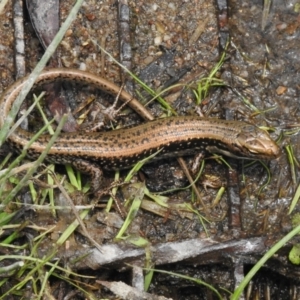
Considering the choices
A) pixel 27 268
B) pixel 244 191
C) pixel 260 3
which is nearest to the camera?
pixel 27 268

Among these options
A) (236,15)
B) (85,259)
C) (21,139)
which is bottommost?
(85,259)

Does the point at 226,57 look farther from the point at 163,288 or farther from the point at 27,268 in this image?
the point at 27,268

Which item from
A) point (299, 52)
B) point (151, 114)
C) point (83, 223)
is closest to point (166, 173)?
point (151, 114)

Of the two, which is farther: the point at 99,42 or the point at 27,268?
the point at 99,42

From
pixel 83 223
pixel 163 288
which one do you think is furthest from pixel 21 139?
pixel 163 288

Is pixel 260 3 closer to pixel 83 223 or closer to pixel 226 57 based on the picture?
pixel 226 57

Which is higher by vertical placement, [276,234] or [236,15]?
[236,15]

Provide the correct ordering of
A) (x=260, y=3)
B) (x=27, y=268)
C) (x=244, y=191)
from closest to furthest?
(x=27, y=268) → (x=244, y=191) → (x=260, y=3)
